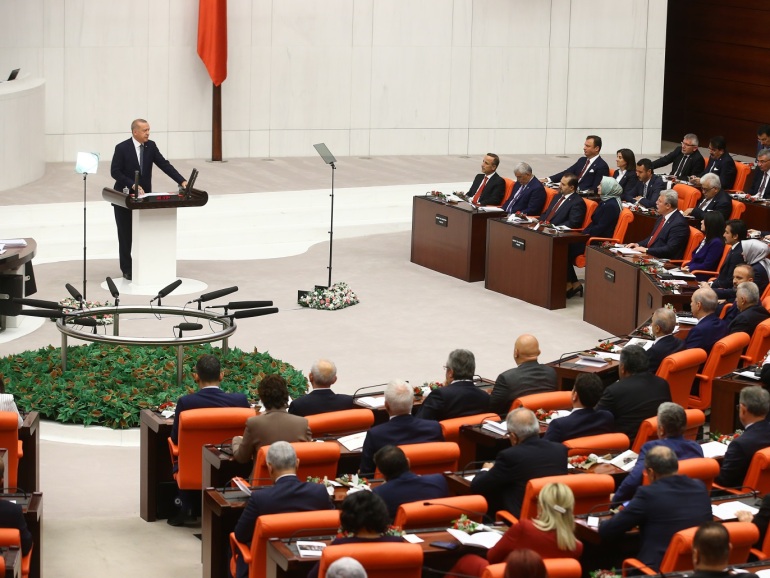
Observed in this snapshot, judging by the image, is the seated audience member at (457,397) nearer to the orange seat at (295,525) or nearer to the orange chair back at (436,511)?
the orange chair back at (436,511)

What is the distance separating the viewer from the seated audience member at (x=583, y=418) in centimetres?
748

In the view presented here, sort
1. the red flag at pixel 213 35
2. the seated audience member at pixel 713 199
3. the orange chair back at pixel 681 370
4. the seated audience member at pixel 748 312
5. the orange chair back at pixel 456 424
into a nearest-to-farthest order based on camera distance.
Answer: the orange chair back at pixel 456 424, the orange chair back at pixel 681 370, the seated audience member at pixel 748 312, the seated audience member at pixel 713 199, the red flag at pixel 213 35

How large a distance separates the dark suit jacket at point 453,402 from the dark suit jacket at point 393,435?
82cm

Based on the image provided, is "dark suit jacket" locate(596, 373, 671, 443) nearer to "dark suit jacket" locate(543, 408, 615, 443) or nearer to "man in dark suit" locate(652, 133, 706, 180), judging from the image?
"dark suit jacket" locate(543, 408, 615, 443)

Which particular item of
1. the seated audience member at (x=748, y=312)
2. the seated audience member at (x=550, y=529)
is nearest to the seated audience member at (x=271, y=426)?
the seated audience member at (x=550, y=529)

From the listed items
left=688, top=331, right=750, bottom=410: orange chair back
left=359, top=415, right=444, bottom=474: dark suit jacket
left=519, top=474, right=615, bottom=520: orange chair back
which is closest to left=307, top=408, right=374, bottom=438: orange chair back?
left=359, top=415, right=444, bottom=474: dark suit jacket

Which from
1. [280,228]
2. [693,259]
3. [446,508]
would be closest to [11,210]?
[280,228]

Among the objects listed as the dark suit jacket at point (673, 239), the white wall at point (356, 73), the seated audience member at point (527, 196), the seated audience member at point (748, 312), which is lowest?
the seated audience member at point (748, 312)

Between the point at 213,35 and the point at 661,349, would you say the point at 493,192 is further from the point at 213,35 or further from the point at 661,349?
the point at 213,35

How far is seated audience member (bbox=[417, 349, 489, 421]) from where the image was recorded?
8.12 m

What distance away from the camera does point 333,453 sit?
22.7 feet

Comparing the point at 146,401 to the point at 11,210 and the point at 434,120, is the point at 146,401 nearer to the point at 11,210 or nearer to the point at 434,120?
the point at 11,210

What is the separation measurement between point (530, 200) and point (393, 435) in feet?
25.7

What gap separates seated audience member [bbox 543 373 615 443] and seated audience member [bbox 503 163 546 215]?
7.16 metres
